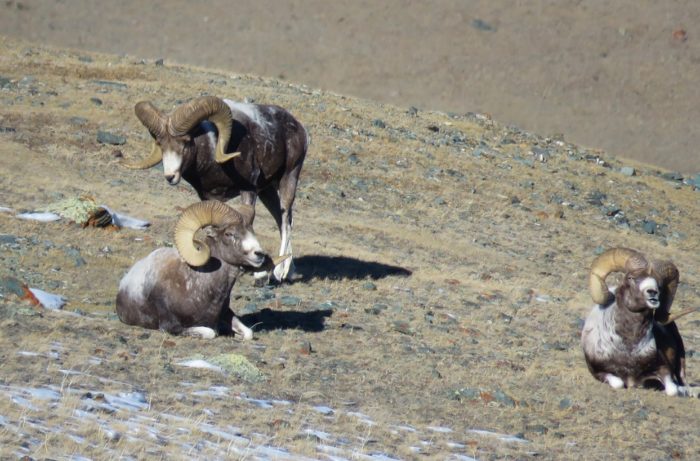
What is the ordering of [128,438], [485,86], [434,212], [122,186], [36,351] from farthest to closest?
1. [485,86]
2. [434,212]
3. [122,186]
4. [36,351]
5. [128,438]

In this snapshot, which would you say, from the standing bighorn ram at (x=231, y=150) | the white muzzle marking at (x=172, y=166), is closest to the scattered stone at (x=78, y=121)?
the standing bighorn ram at (x=231, y=150)

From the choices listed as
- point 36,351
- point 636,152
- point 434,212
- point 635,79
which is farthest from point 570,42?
point 36,351

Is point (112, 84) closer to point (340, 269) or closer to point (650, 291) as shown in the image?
point (340, 269)

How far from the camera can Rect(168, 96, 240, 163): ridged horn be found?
1756cm

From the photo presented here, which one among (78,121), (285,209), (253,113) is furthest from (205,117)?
(78,121)

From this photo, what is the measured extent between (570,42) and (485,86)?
8.14m

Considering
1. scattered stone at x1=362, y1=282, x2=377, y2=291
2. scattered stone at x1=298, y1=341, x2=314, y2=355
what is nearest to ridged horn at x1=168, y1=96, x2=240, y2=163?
scattered stone at x1=362, y1=282, x2=377, y2=291

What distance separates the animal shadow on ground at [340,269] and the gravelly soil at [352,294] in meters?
0.07

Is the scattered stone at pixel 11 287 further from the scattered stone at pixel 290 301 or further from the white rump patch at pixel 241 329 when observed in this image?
the scattered stone at pixel 290 301

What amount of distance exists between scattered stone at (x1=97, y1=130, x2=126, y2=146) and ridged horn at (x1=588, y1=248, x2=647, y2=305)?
16160mm

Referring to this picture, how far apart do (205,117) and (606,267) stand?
18.5 feet

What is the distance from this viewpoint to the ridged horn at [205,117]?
17.6 meters

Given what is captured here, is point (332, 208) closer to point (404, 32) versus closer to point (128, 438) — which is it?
point (128, 438)

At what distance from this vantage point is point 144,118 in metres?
17.8
